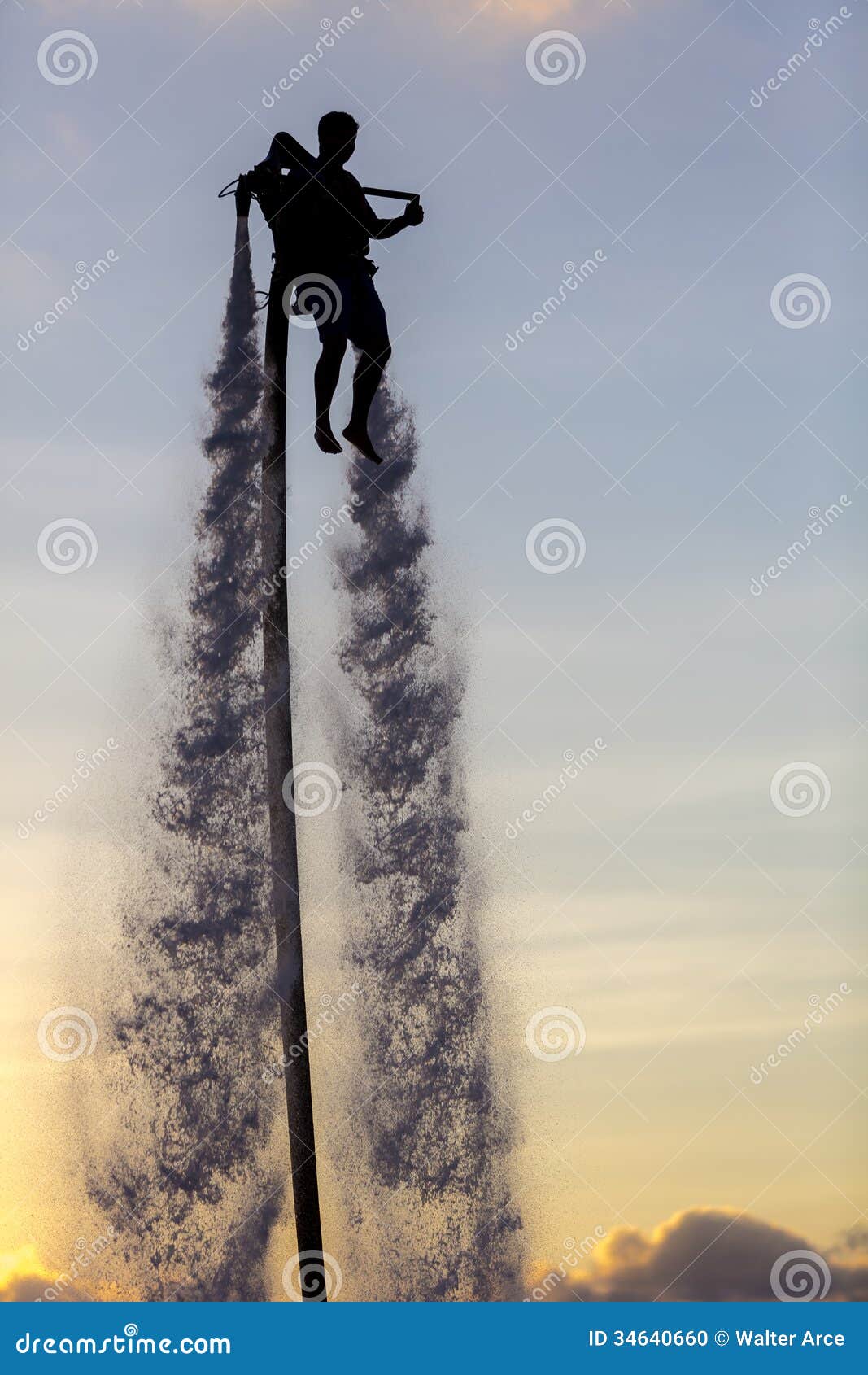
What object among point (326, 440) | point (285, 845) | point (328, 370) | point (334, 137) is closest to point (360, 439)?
point (326, 440)

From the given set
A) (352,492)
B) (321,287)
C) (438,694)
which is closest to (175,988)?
(438,694)

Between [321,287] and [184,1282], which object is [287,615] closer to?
[321,287]

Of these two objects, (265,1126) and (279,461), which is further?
(265,1126)

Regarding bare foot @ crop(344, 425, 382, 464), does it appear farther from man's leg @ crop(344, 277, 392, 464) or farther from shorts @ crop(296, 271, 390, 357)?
shorts @ crop(296, 271, 390, 357)

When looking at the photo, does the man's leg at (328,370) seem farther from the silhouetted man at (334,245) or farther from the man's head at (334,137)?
the man's head at (334,137)

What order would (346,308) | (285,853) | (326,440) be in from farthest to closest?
(285,853)
(346,308)
(326,440)

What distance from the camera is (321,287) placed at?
25.3 metres

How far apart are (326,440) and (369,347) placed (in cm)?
198

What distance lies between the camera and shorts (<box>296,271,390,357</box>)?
25156mm

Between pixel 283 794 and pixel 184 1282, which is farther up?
pixel 283 794

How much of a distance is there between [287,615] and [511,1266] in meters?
12.2

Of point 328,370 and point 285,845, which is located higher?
point 328,370

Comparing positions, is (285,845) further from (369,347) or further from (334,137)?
(334,137)

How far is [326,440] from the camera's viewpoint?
79.5 feet
